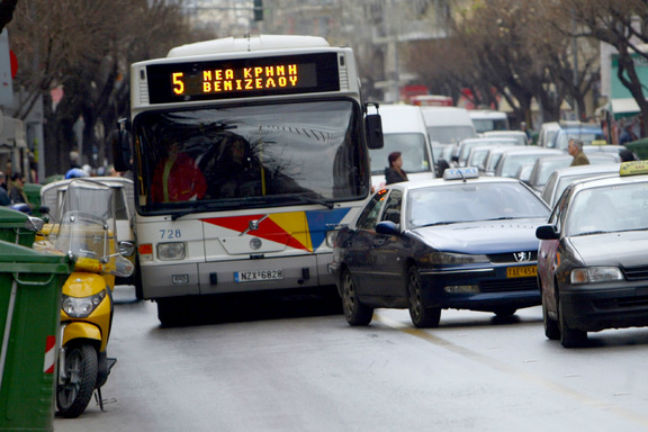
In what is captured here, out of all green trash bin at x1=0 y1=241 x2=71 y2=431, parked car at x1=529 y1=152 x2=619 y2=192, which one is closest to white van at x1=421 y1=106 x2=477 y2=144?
parked car at x1=529 y1=152 x2=619 y2=192

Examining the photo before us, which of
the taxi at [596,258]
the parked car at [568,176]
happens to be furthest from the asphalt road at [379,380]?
the parked car at [568,176]

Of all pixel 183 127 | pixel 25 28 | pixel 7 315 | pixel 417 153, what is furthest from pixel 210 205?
pixel 25 28

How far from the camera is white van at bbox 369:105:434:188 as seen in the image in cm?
2866

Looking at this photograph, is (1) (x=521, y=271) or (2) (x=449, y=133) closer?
(1) (x=521, y=271)

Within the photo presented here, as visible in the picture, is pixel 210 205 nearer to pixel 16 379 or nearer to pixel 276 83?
pixel 276 83

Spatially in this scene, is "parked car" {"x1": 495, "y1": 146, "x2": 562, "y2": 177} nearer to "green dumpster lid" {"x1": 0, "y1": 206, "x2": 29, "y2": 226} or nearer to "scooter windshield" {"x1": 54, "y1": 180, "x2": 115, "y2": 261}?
"scooter windshield" {"x1": 54, "y1": 180, "x2": 115, "y2": 261}

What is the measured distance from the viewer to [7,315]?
26.4ft

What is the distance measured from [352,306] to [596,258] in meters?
4.70

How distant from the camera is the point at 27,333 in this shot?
26.6ft

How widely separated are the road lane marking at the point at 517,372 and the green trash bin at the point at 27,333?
314 cm

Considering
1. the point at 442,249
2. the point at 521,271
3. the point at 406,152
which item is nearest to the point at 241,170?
the point at 442,249

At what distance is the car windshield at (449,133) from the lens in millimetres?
48500

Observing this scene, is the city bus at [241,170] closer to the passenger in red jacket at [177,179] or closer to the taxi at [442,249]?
the passenger in red jacket at [177,179]

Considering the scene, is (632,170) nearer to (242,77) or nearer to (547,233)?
(547,233)
